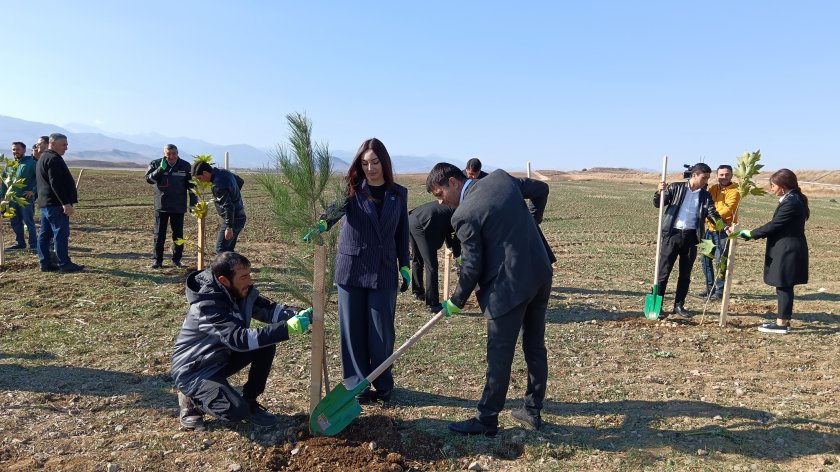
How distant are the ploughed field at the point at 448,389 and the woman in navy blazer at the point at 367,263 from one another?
472 millimetres

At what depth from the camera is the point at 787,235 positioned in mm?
6320

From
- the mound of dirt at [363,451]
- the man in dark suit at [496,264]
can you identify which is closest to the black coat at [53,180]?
the mound of dirt at [363,451]

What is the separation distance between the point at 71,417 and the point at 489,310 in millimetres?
2999

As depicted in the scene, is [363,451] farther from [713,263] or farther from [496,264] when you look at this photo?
[713,263]

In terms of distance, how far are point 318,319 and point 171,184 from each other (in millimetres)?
6015

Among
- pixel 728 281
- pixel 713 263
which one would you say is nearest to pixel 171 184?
pixel 728 281

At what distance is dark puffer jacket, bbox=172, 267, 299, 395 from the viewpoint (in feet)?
11.5

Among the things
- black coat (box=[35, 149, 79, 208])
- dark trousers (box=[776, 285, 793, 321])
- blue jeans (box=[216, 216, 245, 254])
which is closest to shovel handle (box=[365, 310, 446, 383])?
dark trousers (box=[776, 285, 793, 321])

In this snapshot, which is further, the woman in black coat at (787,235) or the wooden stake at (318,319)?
the woman in black coat at (787,235)

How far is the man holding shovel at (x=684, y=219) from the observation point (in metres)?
6.88

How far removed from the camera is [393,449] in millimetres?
3607

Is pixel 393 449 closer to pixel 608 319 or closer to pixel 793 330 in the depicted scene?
pixel 608 319

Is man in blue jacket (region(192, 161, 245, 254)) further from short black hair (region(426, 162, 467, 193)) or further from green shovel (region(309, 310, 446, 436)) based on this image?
green shovel (region(309, 310, 446, 436))

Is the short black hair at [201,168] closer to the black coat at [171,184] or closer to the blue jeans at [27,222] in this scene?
the black coat at [171,184]
